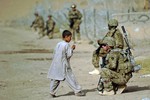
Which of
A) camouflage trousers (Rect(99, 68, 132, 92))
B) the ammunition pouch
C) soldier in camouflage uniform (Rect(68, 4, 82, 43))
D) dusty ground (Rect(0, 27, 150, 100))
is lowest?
dusty ground (Rect(0, 27, 150, 100))

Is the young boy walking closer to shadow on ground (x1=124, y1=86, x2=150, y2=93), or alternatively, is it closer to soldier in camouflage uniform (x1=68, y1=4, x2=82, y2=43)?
shadow on ground (x1=124, y1=86, x2=150, y2=93)

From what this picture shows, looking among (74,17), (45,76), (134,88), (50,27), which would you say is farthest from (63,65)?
(50,27)

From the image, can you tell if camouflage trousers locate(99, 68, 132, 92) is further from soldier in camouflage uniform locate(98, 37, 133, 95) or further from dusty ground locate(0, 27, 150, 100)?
dusty ground locate(0, 27, 150, 100)

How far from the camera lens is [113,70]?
8758 millimetres

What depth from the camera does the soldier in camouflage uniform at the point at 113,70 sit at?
8.66m

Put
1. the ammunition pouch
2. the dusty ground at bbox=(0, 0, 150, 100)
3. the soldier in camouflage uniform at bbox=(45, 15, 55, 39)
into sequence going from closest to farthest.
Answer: the ammunition pouch < the dusty ground at bbox=(0, 0, 150, 100) < the soldier in camouflage uniform at bbox=(45, 15, 55, 39)

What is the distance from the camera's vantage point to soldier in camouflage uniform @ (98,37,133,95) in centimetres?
866

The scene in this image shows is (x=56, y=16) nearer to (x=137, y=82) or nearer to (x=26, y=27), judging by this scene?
(x=26, y=27)

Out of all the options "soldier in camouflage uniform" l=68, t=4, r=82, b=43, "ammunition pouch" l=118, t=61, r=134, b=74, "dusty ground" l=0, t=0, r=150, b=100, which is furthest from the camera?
"soldier in camouflage uniform" l=68, t=4, r=82, b=43

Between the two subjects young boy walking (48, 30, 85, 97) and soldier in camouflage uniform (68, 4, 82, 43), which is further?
soldier in camouflage uniform (68, 4, 82, 43)

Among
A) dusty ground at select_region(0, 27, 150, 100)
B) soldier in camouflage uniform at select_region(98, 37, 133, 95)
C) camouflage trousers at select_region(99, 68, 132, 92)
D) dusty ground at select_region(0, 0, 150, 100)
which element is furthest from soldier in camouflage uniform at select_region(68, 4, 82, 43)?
camouflage trousers at select_region(99, 68, 132, 92)

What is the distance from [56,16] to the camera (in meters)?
37.4

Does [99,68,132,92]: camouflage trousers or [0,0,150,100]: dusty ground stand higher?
[99,68,132,92]: camouflage trousers

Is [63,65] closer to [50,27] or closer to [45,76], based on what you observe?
[45,76]
